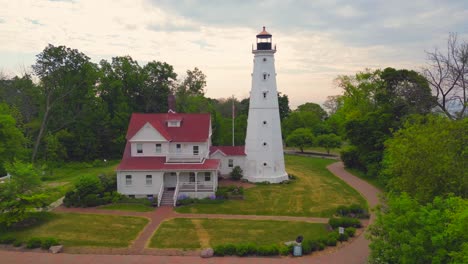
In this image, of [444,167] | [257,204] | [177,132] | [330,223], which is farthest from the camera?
[177,132]

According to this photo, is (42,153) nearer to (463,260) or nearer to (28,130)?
(28,130)

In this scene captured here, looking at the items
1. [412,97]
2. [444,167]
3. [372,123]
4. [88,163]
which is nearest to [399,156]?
[444,167]

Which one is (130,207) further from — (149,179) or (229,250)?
(229,250)

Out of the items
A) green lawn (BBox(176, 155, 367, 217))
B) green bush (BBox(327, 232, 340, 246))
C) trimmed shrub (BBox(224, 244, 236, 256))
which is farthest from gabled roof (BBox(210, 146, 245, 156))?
trimmed shrub (BBox(224, 244, 236, 256))

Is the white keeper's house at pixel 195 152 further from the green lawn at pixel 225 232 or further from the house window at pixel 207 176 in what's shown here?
the green lawn at pixel 225 232

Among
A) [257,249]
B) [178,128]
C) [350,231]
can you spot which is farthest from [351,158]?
[257,249]

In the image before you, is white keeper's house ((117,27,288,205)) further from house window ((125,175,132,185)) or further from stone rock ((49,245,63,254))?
stone rock ((49,245,63,254))
